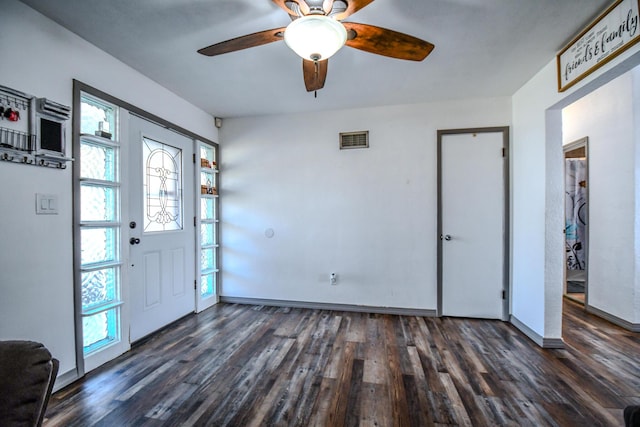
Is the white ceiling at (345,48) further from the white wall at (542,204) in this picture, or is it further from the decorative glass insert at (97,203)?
the decorative glass insert at (97,203)

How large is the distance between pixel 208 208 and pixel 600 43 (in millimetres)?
3883

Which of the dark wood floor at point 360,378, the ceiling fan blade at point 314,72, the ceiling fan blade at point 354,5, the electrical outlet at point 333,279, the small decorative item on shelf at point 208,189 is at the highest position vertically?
the ceiling fan blade at point 354,5

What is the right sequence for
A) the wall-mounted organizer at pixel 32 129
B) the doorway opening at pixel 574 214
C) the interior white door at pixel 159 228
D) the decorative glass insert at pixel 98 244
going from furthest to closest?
the doorway opening at pixel 574 214 → the interior white door at pixel 159 228 → the decorative glass insert at pixel 98 244 → the wall-mounted organizer at pixel 32 129

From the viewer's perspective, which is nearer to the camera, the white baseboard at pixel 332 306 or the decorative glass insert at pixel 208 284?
the white baseboard at pixel 332 306

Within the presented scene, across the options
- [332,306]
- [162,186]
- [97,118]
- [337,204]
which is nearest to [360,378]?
[332,306]

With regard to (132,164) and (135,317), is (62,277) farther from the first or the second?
(132,164)

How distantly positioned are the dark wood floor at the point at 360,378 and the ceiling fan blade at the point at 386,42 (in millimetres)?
2156

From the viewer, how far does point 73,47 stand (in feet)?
6.45

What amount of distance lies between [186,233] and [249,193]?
910mm

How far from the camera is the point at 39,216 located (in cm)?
177

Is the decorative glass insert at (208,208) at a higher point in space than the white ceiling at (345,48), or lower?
lower

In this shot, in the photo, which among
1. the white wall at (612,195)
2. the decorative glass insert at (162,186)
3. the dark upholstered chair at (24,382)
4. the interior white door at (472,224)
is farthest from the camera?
the interior white door at (472,224)

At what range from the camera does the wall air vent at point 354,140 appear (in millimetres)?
3293

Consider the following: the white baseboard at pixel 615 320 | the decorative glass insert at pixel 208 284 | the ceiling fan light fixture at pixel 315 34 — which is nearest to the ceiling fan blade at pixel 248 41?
the ceiling fan light fixture at pixel 315 34
